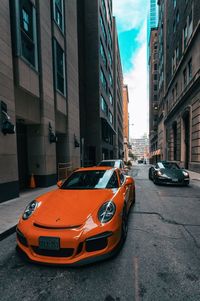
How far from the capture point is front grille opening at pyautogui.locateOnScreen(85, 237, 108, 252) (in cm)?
249

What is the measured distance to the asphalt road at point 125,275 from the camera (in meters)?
2.11

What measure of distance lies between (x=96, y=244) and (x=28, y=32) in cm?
1013

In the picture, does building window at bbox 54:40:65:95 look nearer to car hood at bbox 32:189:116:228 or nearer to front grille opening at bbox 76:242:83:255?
car hood at bbox 32:189:116:228

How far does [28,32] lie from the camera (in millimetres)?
8750

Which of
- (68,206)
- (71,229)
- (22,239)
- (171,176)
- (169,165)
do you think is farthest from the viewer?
(169,165)

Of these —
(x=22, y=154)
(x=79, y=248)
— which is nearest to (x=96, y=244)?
(x=79, y=248)

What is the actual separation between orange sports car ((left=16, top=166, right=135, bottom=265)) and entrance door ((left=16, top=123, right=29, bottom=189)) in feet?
22.0

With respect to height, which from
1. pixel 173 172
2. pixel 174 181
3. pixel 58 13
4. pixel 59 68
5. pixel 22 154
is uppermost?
pixel 58 13

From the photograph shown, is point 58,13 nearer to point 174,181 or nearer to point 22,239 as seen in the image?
point 174,181

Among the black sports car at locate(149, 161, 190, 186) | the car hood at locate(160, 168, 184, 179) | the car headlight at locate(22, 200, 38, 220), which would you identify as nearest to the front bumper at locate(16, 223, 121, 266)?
the car headlight at locate(22, 200, 38, 220)

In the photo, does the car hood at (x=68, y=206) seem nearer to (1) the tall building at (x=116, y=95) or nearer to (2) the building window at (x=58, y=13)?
(2) the building window at (x=58, y=13)

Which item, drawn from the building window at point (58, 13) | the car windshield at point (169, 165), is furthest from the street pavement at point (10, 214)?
the building window at point (58, 13)

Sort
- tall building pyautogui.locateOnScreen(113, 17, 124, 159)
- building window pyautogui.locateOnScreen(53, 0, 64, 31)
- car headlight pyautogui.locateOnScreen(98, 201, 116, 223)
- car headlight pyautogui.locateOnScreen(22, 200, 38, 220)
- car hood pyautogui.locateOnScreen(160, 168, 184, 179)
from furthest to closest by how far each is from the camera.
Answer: tall building pyautogui.locateOnScreen(113, 17, 124, 159), building window pyautogui.locateOnScreen(53, 0, 64, 31), car hood pyautogui.locateOnScreen(160, 168, 184, 179), car headlight pyautogui.locateOnScreen(22, 200, 38, 220), car headlight pyautogui.locateOnScreen(98, 201, 116, 223)

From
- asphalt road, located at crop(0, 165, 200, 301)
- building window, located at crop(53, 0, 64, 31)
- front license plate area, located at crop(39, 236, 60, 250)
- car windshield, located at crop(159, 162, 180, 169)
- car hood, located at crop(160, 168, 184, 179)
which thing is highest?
building window, located at crop(53, 0, 64, 31)
